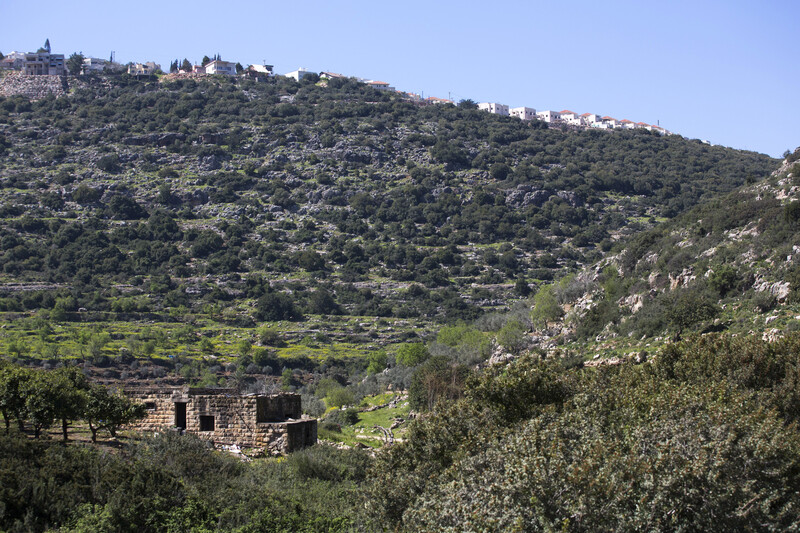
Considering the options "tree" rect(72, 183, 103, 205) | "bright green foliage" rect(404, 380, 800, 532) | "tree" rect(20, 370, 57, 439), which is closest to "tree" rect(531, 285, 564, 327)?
"bright green foliage" rect(404, 380, 800, 532)

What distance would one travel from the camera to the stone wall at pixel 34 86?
13362 centimetres

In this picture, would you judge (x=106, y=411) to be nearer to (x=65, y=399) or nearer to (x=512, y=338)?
(x=65, y=399)

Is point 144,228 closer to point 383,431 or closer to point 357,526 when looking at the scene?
point 383,431

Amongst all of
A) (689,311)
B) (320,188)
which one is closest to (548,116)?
(320,188)

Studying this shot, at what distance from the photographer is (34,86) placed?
136 m

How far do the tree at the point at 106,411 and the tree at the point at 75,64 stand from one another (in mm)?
140214

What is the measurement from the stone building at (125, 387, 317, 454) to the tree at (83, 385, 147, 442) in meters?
1.12

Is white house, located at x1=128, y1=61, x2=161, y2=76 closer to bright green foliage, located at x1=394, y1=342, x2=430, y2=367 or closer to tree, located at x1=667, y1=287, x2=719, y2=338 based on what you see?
bright green foliage, located at x1=394, y1=342, x2=430, y2=367

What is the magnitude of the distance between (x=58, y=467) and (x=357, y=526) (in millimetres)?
5269

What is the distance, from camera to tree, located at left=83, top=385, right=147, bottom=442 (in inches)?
683

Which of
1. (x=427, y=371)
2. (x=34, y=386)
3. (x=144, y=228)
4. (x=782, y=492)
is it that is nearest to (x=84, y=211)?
(x=144, y=228)

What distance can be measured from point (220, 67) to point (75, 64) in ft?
87.8

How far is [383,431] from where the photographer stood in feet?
96.7

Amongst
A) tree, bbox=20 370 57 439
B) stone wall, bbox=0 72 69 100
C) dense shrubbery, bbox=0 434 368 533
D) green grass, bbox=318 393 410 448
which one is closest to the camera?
dense shrubbery, bbox=0 434 368 533
